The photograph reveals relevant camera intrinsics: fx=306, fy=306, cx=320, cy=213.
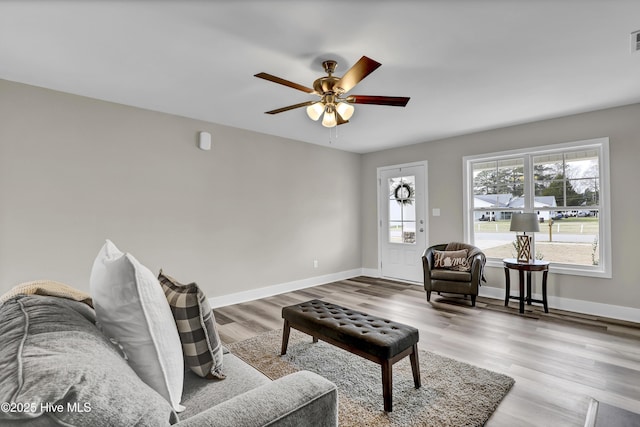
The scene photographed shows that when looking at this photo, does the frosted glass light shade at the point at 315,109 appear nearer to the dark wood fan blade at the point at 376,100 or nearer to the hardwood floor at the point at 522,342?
the dark wood fan blade at the point at 376,100

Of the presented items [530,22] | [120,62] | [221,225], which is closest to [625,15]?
[530,22]

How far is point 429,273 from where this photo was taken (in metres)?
4.36

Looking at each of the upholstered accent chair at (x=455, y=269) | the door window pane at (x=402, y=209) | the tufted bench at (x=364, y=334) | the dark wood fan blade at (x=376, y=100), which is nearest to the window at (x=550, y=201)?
the upholstered accent chair at (x=455, y=269)

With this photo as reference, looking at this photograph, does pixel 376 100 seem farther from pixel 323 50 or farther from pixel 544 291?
pixel 544 291

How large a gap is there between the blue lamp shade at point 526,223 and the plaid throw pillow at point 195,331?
381 cm

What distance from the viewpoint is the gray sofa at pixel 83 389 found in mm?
579

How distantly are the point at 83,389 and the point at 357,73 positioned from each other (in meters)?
2.21

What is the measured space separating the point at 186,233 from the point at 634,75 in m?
4.95

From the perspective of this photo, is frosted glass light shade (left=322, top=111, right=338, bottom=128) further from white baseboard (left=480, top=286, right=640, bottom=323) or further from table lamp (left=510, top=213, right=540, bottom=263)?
white baseboard (left=480, top=286, right=640, bottom=323)

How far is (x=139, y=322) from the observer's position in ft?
3.24

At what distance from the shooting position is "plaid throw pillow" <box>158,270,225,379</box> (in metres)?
1.32

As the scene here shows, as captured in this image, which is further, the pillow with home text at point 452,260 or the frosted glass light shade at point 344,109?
the pillow with home text at point 452,260

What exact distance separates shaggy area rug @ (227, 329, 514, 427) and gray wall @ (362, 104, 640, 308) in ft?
8.21

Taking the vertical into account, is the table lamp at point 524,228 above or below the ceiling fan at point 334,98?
below
